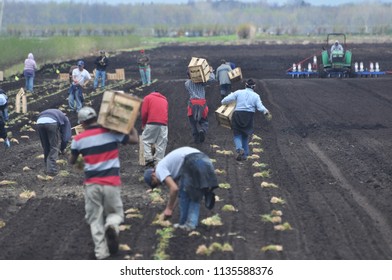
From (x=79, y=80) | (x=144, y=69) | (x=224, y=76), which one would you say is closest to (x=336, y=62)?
(x=144, y=69)

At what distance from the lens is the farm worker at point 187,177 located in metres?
12.4

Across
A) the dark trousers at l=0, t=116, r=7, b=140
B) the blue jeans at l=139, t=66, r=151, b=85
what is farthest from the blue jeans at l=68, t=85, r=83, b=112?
the blue jeans at l=139, t=66, r=151, b=85

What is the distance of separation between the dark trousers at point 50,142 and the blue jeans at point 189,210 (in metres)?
5.29

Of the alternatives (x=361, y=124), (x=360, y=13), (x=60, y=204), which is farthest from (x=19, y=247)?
(x=360, y=13)

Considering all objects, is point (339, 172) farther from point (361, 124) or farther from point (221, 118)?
point (361, 124)

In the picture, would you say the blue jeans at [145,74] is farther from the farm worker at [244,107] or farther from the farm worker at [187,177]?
the farm worker at [187,177]

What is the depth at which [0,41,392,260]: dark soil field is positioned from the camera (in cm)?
1195

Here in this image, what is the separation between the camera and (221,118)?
1931 cm

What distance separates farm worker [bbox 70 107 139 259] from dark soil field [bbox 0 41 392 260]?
0.36m

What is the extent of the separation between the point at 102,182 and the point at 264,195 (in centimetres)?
443

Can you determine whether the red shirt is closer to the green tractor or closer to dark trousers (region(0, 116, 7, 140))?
dark trousers (region(0, 116, 7, 140))

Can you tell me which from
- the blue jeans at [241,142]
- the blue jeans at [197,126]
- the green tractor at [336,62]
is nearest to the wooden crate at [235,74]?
the blue jeans at [197,126]

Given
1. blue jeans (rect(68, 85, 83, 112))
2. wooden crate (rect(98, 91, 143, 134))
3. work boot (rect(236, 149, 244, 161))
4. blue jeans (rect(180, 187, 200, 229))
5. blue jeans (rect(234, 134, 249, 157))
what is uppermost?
wooden crate (rect(98, 91, 143, 134))

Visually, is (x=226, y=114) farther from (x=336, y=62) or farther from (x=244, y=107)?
(x=336, y=62)
